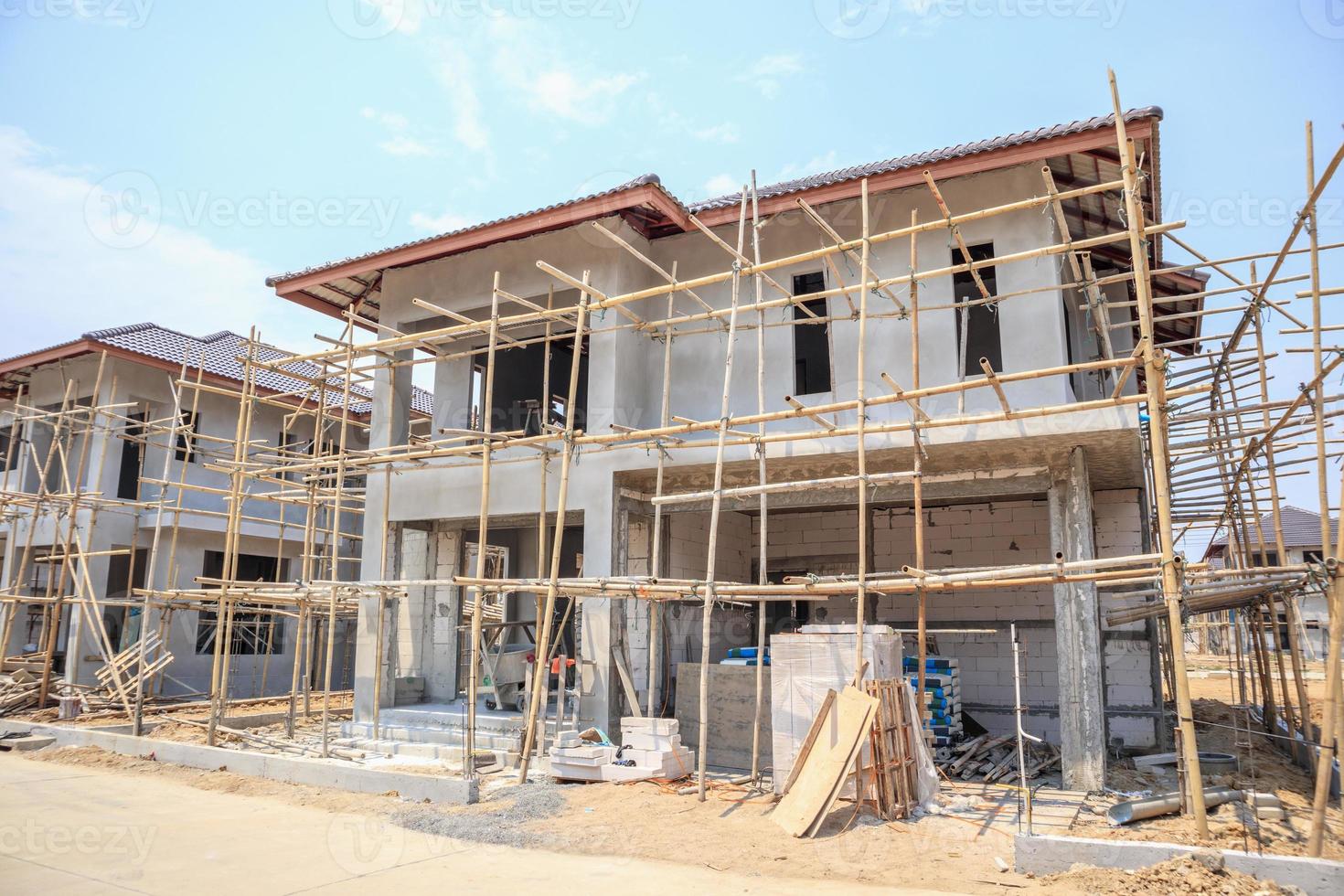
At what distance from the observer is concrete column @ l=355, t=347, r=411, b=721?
1245 centimetres

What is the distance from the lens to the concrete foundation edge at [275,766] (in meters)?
8.58

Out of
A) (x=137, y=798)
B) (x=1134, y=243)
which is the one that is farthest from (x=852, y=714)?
(x=137, y=798)

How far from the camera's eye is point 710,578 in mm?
8266

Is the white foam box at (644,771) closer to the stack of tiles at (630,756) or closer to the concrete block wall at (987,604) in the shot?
the stack of tiles at (630,756)

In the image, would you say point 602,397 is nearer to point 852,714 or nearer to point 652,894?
point 852,714

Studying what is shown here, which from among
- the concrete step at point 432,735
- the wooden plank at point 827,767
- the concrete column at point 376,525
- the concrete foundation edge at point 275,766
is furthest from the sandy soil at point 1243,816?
the concrete column at point 376,525

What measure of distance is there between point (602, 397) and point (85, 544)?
1090 centimetres

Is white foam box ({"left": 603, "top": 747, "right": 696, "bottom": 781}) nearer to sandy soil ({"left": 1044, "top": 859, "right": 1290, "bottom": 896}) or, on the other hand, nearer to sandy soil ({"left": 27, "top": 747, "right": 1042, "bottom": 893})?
sandy soil ({"left": 27, "top": 747, "right": 1042, "bottom": 893})

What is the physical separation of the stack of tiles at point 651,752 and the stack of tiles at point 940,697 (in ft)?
9.40

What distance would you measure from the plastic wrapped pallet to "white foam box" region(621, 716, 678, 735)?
4.36 ft

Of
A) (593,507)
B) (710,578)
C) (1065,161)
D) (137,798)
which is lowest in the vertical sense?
(137,798)

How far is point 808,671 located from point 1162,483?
11.1ft
